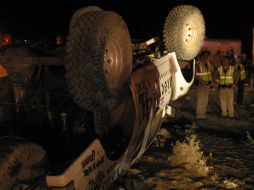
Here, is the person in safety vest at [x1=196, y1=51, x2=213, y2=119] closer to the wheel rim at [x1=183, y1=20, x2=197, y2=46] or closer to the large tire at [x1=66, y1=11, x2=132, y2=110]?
the wheel rim at [x1=183, y1=20, x2=197, y2=46]

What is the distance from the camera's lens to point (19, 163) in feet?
11.3

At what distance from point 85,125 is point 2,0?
135ft

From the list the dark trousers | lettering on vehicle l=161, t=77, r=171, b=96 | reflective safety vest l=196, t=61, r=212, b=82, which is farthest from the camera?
the dark trousers

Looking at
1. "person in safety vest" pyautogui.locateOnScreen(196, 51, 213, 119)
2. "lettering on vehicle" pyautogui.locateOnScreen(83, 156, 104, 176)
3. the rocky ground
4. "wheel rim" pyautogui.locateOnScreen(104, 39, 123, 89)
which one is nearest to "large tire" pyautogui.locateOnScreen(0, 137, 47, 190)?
"lettering on vehicle" pyautogui.locateOnScreen(83, 156, 104, 176)

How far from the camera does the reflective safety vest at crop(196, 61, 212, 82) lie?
33.0 feet

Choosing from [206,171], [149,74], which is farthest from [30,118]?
[206,171]

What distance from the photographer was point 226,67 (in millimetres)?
10383

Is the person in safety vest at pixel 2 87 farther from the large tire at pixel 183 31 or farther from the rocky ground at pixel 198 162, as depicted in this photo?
the large tire at pixel 183 31

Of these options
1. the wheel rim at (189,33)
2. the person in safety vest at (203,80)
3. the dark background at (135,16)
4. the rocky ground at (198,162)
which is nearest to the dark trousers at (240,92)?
the person in safety vest at (203,80)

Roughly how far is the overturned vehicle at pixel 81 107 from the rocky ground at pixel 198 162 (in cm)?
75

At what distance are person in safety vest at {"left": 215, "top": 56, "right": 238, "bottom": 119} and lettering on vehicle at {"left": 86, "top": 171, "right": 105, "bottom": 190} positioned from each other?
7018 mm

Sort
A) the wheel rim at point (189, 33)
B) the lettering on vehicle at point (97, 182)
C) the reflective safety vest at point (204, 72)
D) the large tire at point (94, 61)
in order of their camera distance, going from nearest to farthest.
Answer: the lettering on vehicle at point (97, 182)
the large tire at point (94, 61)
the wheel rim at point (189, 33)
the reflective safety vest at point (204, 72)

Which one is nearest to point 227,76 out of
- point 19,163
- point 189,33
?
point 189,33

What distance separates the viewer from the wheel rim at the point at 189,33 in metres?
6.58
